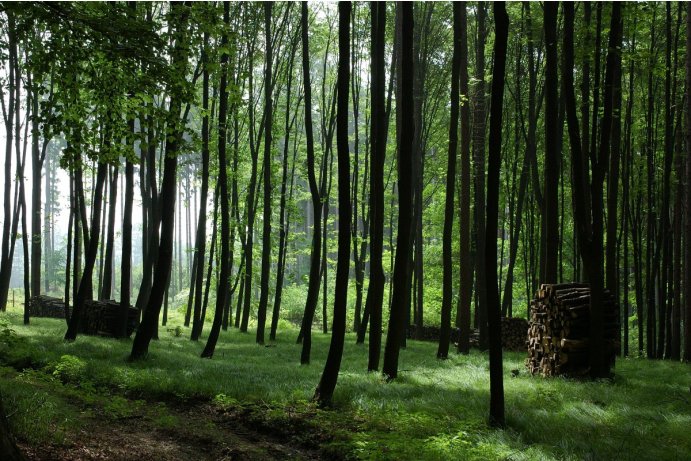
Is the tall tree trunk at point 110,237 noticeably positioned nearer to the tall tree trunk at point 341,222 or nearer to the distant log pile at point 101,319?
the distant log pile at point 101,319

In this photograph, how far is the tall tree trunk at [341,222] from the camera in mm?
7578

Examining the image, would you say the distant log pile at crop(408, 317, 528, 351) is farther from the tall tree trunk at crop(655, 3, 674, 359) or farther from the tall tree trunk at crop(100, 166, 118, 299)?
the tall tree trunk at crop(100, 166, 118, 299)

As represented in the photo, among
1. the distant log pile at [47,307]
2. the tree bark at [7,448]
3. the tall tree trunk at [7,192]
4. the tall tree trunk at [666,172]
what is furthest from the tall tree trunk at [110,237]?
the tall tree trunk at [666,172]

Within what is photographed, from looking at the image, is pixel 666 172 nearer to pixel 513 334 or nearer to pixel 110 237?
pixel 513 334

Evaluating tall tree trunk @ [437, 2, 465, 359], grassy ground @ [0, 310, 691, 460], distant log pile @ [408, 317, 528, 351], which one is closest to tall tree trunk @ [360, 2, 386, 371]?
grassy ground @ [0, 310, 691, 460]

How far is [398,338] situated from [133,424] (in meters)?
4.86

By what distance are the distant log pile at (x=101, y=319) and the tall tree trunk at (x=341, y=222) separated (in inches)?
434

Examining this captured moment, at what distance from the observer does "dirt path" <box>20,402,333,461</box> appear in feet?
16.4

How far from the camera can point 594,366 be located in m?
9.23

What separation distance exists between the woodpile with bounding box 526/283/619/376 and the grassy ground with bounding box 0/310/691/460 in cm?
66

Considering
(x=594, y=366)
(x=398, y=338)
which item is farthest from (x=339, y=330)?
(x=594, y=366)

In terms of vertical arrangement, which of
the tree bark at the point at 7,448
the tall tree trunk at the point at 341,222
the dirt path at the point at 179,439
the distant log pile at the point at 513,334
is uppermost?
the tall tree trunk at the point at 341,222

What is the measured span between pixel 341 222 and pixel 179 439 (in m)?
3.53

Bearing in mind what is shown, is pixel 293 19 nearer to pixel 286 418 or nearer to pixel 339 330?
pixel 339 330
